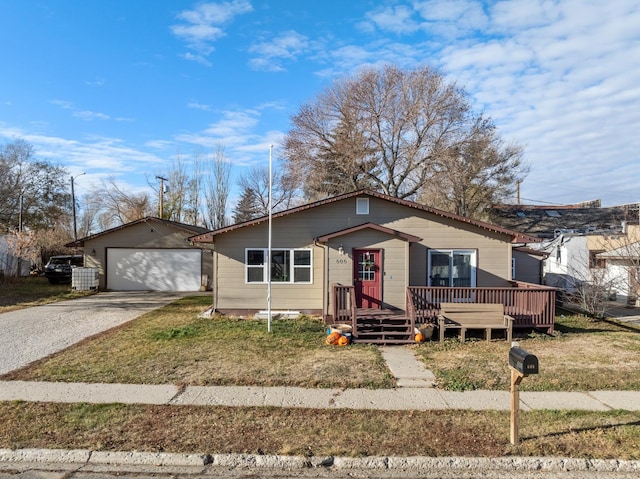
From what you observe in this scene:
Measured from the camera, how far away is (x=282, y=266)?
44.7 feet

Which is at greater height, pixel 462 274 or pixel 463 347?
pixel 462 274

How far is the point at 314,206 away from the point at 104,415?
29.5 feet

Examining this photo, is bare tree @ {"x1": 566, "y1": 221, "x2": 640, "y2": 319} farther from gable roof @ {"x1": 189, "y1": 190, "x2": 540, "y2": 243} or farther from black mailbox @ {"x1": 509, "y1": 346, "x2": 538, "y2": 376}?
black mailbox @ {"x1": 509, "y1": 346, "x2": 538, "y2": 376}

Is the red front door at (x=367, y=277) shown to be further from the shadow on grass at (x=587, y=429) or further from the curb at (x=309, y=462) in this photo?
the curb at (x=309, y=462)

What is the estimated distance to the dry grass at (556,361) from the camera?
22.4 feet

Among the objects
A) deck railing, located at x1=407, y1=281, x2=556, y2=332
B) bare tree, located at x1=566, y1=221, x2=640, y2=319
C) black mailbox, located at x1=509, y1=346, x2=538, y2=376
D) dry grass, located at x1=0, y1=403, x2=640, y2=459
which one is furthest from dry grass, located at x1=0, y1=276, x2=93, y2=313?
bare tree, located at x1=566, y1=221, x2=640, y2=319

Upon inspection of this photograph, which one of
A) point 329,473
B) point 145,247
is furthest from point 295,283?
point 145,247

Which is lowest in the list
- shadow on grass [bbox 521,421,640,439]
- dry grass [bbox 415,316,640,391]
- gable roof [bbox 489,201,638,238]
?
dry grass [bbox 415,316,640,391]

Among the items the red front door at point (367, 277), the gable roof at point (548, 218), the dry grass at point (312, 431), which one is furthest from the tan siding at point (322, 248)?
the gable roof at point (548, 218)

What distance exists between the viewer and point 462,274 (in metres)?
13.4

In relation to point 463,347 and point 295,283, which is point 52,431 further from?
point 295,283

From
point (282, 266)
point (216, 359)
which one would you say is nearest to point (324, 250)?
point (282, 266)

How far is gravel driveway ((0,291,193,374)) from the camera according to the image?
29.0 ft

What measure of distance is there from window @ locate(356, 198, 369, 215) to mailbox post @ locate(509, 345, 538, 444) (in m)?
8.98
